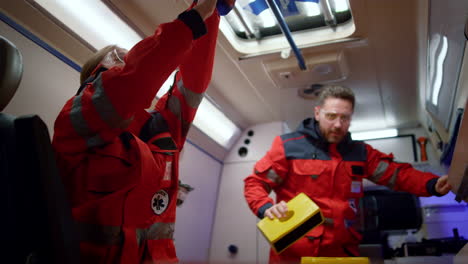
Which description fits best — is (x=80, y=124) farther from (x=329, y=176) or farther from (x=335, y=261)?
(x=329, y=176)

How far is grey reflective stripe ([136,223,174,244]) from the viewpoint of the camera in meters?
1.40

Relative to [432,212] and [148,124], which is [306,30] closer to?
[148,124]

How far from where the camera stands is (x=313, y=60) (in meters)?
2.72

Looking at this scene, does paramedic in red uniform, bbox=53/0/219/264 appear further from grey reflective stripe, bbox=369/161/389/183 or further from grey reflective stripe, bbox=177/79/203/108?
grey reflective stripe, bbox=369/161/389/183

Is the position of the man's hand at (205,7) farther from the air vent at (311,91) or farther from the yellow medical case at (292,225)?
the air vent at (311,91)

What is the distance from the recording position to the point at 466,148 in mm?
1123

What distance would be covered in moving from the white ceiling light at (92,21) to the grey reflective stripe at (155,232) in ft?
4.60

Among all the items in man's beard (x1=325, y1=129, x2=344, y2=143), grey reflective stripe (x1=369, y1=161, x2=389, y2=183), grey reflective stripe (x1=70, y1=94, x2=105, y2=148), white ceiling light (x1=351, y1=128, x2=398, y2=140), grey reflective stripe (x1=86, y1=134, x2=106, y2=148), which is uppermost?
grey reflective stripe (x1=70, y1=94, x2=105, y2=148)

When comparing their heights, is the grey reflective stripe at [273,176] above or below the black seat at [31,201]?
below

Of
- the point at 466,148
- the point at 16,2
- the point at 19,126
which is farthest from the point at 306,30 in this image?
the point at 19,126

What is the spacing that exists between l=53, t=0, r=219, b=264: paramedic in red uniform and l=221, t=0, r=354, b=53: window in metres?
1.14

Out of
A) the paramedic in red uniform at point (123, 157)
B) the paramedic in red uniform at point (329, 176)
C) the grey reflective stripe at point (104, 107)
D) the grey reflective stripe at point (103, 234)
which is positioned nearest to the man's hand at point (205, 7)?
the paramedic in red uniform at point (123, 157)

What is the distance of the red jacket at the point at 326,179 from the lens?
2.15m

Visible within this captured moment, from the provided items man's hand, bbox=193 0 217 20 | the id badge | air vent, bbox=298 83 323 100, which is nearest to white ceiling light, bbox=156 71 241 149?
air vent, bbox=298 83 323 100
